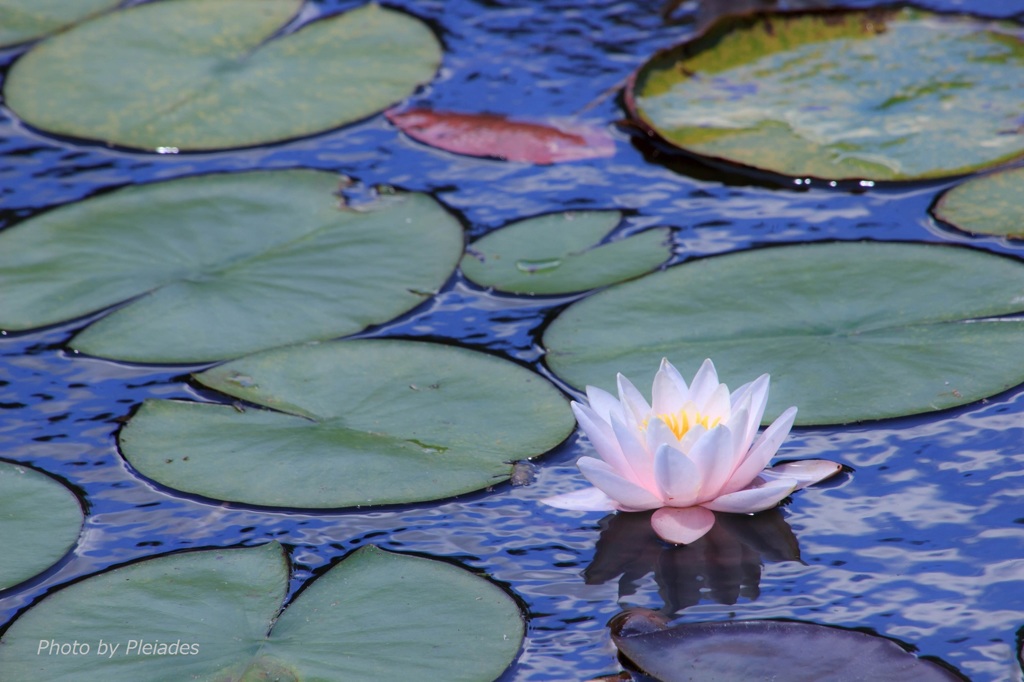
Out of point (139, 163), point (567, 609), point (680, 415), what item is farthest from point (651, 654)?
point (139, 163)

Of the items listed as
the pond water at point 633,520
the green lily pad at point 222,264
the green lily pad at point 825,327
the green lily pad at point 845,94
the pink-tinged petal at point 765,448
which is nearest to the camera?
the pond water at point 633,520

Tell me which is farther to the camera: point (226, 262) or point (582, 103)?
point (582, 103)

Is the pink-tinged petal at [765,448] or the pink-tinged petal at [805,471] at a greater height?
the pink-tinged petal at [765,448]

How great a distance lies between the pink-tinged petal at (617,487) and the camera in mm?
1771

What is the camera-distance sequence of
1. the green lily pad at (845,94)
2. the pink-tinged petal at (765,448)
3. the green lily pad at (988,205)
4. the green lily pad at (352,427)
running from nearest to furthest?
1. the pink-tinged petal at (765,448)
2. the green lily pad at (352,427)
3. the green lily pad at (988,205)
4. the green lily pad at (845,94)

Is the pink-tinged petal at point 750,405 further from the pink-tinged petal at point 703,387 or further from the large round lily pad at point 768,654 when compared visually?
the large round lily pad at point 768,654

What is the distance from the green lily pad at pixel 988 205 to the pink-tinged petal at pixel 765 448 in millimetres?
1059

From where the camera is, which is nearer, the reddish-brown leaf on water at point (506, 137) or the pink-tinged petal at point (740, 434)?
the pink-tinged petal at point (740, 434)

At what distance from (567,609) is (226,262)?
1.34 metres

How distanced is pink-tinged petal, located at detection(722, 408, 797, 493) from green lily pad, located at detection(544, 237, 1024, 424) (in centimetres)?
23

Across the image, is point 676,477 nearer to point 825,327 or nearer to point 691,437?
point 691,437

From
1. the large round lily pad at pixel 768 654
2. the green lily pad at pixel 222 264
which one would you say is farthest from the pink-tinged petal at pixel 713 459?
the green lily pad at pixel 222 264

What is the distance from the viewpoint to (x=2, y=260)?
269cm

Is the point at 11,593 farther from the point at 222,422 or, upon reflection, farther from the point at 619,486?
the point at 619,486
